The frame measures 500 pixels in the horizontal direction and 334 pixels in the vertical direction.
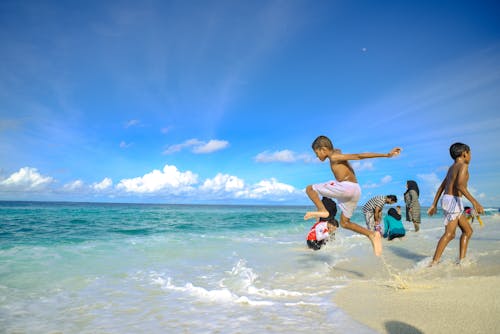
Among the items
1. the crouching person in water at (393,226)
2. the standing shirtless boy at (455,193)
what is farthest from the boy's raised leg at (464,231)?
the crouching person in water at (393,226)

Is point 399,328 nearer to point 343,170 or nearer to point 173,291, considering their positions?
point 343,170

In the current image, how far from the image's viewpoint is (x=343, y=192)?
16.4 ft

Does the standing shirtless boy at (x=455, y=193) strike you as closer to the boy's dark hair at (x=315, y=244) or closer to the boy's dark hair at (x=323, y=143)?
the boy's dark hair at (x=323, y=143)

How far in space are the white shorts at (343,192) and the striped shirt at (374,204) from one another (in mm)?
5614

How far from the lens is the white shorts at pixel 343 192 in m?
5.01

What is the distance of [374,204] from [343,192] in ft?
19.6

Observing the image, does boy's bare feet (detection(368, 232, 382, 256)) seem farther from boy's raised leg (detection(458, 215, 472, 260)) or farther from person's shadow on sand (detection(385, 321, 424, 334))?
person's shadow on sand (detection(385, 321, 424, 334))

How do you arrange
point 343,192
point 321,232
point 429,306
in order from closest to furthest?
point 429,306, point 343,192, point 321,232

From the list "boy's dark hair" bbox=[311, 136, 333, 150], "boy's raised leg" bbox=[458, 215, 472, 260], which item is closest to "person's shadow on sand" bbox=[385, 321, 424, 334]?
"boy's dark hair" bbox=[311, 136, 333, 150]

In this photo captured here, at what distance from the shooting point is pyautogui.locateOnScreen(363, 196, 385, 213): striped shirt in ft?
33.7

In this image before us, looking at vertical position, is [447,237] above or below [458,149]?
below

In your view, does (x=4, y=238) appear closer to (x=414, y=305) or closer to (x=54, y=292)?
(x=54, y=292)

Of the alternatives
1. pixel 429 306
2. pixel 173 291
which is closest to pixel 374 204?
pixel 429 306

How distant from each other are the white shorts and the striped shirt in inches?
221
